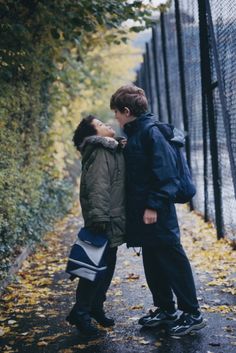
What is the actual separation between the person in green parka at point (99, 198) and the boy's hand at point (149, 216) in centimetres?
25

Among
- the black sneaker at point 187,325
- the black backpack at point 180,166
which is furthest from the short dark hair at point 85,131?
the black sneaker at point 187,325

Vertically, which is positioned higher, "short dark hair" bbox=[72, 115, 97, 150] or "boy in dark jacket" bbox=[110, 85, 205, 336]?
"short dark hair" bbox=[72, 115, 97, 150]

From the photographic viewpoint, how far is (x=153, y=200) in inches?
151

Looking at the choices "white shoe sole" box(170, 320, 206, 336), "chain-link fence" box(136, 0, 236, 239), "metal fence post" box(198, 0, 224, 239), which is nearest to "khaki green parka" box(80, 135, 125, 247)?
"white shoe sole" box(170, 320, 206, 336)

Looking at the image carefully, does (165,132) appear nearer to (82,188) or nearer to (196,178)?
(82,188)

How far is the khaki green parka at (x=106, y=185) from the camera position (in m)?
3.98

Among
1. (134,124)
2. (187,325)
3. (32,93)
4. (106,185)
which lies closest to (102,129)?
(134,124)

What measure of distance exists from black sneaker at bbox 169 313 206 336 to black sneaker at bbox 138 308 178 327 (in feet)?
0.44

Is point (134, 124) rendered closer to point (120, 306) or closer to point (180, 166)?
point (180, 166)

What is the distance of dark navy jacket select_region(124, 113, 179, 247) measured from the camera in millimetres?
3822

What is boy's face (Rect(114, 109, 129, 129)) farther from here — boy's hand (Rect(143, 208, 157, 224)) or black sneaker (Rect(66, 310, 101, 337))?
black sneaker (Rect(66, 310, 101, 337))

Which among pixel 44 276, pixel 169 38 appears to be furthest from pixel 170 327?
pixel 169 38

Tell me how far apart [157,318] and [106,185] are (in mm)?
1165

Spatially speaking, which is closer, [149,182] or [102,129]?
[149,182]
